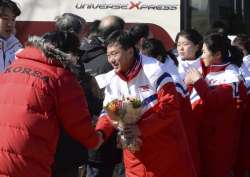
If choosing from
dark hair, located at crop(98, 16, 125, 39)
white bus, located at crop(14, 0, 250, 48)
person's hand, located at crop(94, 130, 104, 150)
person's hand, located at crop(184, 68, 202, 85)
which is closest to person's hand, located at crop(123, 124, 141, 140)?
person's hand, located at crop(94, 130, 104, 150)

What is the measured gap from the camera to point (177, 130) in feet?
16.4

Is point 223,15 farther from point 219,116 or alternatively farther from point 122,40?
point 122,40

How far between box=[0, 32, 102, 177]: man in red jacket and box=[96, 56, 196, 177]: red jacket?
24.2 inches

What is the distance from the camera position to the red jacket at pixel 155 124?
4.81m

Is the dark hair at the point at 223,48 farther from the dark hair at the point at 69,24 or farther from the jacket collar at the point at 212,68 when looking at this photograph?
the dark hair at the point at 69,24

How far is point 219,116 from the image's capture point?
19.7 ft

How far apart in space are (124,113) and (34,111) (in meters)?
0.68

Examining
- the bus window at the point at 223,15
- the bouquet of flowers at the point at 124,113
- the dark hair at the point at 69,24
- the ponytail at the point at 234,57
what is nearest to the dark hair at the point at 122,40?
the bouquet of flowers at the point at 124,113

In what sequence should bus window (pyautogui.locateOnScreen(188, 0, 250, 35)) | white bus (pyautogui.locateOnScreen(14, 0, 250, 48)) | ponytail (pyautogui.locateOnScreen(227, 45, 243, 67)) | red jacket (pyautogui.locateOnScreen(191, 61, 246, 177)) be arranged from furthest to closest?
bus window (pyautogui.locateOnScreen(188, 0, 250, 35)), white bus (pyautogui.locateOnScreen(14, 0, 250, 48)), ponytail (pyautogui.locateOnScreen(227, 45, 243, 67)), red jacket (pyautogui.locateOnScreen(191, 61, 246, 177))

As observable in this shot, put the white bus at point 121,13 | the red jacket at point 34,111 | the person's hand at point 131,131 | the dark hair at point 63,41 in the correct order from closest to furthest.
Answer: the red jacket at point 34,111 < the dark hair at point 63,41 < the person's hand at point 131,131 < the white bus at point 121,13

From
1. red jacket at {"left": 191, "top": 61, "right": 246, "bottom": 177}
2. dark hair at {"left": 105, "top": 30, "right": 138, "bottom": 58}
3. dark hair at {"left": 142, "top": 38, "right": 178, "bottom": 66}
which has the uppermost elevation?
dark hair at {"left": 105, "top": 30, "right": 138, "bottom": 58}

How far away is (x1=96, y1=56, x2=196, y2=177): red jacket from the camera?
481 cm

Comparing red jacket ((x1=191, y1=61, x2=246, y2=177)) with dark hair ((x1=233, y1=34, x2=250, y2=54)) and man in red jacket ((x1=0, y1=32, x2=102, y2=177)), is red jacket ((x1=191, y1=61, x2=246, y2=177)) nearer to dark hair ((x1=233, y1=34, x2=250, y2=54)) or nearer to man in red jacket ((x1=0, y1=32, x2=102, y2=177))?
dark hair ((x1=233, y1=34, x2=250, y2=54))

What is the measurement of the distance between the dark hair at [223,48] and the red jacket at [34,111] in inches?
77.1
